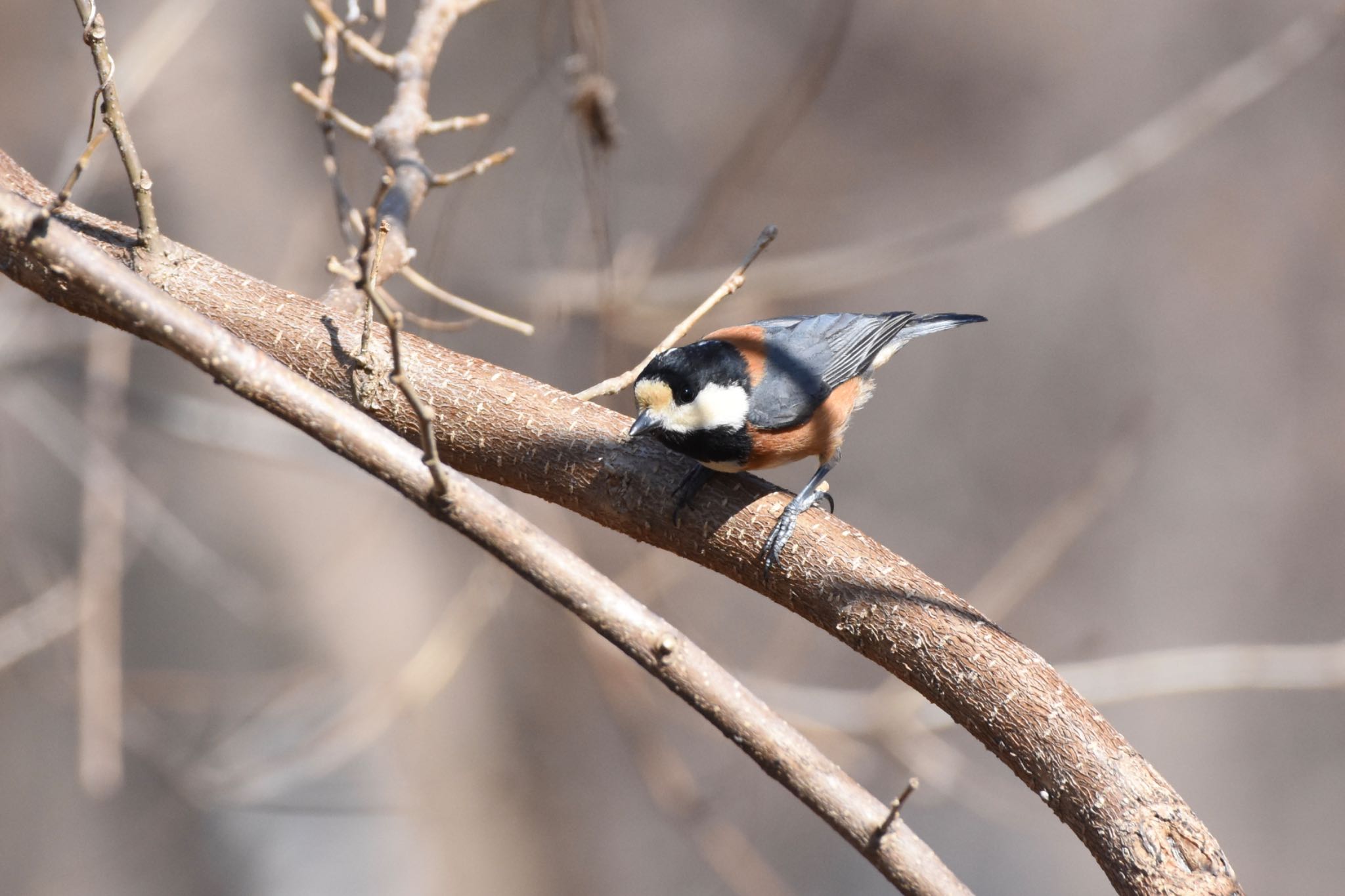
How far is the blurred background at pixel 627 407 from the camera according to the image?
3.63 m

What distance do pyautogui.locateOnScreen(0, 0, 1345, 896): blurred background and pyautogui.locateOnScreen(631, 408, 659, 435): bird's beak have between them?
2.79ft

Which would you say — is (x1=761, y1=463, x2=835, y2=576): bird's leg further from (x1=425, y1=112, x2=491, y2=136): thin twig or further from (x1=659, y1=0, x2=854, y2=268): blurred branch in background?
(x1=659, y1=0, x2=854, y2=268): blurred branch in background

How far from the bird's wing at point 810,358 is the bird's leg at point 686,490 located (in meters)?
0.48

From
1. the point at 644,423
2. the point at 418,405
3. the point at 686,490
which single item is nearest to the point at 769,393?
the point at 644,423

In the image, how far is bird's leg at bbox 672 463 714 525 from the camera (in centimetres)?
182

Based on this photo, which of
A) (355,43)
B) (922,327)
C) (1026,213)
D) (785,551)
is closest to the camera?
(785,551)

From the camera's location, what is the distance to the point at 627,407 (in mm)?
5551

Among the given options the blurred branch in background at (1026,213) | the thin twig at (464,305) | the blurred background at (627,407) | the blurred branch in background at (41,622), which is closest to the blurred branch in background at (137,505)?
the blurred background at (627,407)

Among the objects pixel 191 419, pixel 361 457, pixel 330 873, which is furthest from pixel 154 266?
pixel 330 873

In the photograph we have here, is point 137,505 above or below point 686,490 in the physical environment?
below

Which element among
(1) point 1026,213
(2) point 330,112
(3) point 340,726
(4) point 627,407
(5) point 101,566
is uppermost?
(1) point 1026,213

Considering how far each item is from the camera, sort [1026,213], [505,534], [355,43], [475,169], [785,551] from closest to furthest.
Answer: [505,534], [785,551], [475,169], [355,43], [1026,213]

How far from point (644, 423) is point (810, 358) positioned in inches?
30.2

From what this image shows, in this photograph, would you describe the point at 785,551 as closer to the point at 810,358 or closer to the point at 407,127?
the point at 810,358
